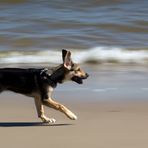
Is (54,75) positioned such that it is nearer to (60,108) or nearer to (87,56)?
(60,108)

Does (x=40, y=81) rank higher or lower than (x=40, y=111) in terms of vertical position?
higher

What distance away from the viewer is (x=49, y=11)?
17.7 m

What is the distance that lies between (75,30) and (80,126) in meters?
8.50

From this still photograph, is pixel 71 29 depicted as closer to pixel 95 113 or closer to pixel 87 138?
pixel 95 113

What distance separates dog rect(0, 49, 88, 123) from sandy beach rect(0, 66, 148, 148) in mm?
174

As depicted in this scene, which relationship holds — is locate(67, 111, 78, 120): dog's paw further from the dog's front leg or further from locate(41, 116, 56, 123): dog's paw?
locate(41, 116, 56, 123): dog's paw

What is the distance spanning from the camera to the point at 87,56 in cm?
1095

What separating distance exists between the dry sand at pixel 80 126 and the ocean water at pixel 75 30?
3706 millimetres

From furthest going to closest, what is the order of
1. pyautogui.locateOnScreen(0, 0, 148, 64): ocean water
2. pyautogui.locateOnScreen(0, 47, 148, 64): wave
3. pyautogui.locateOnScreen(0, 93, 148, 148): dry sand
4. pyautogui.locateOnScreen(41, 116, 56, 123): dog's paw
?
pyautogui.locateOnScreen(0, 0, 148, 64): ocean water, pyautogui.locateOnScreen(0, 47, 148, 64): wave, pyautogui.locateOnScreen(41, 116, 56, 123): dog's paw, pyautogui.locateOnScreen(0, 93, 148, 148): dry sand

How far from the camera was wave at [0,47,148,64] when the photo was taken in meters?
10.7

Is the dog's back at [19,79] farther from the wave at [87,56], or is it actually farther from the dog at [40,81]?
the wave at [87,56]

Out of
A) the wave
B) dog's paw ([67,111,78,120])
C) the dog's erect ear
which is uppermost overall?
the dog's erect ear

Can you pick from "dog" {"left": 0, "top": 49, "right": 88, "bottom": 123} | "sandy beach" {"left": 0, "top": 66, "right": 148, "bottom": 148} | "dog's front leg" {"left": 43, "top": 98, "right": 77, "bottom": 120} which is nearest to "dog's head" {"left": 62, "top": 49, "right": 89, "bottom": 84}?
"dog" {"left": 0, "top": 49, "right": 88, "bottom": 123}

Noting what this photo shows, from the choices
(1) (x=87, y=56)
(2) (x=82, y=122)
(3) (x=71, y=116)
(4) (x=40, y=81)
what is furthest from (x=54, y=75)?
(1) (x=87, y=56)
